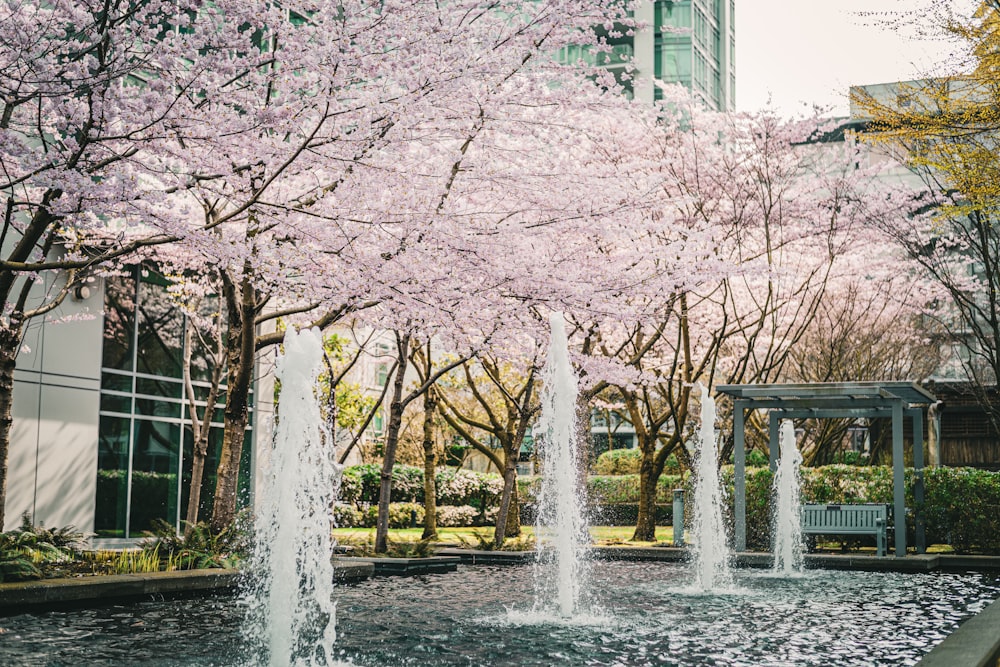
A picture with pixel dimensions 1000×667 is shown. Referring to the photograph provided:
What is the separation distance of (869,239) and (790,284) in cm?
267

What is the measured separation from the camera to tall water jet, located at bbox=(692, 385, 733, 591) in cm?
1418

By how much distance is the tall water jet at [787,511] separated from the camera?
1642cm

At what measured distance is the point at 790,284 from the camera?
24.5 meters

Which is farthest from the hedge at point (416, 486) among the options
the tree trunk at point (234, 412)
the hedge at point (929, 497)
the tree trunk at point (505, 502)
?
the tree trunk at point (234, 412)

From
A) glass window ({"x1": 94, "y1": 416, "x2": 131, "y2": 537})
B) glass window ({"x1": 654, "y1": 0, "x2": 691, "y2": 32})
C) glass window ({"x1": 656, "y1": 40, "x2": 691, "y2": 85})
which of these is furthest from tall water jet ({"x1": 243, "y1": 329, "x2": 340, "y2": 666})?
glass window ({"x1": 654, "y1": 0, "x2": 691, "y2": 32})

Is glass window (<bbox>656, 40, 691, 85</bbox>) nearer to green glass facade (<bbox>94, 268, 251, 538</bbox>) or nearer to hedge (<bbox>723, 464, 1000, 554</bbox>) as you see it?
hedge (<bbox>723, 464, 1000, 554</bbox>)

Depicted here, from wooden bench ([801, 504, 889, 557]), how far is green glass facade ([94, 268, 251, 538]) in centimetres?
1096

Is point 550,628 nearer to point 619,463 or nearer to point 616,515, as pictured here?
point 616,515

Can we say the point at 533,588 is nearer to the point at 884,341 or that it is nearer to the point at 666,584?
the point at 666,584

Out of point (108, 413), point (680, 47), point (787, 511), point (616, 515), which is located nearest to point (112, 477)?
point (108, 413)

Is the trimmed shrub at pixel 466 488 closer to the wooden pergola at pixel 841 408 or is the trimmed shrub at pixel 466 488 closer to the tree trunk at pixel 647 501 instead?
the tree trunk at pixel 647 501

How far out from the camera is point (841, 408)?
62.2 ft

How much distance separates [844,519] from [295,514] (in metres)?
12.5

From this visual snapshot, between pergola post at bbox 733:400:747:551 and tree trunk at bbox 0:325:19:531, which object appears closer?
tree trunk at bbox 0:325:19:531
